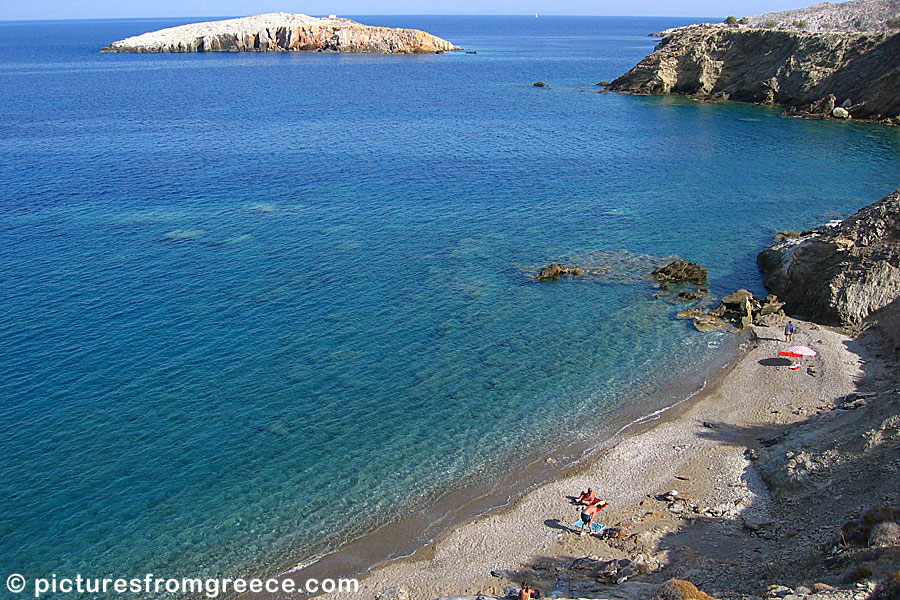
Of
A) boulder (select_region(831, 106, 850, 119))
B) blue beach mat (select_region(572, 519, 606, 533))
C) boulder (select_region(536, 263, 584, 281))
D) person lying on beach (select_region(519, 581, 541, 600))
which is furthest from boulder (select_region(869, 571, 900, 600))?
boulder (select_region(831, 106, 850, 119))

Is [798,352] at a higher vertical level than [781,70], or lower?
lower

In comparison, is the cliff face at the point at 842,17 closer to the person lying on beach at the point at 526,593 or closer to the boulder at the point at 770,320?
the boulder at the point at 770,320

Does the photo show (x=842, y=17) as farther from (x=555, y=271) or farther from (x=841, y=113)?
(x=555, y=271)

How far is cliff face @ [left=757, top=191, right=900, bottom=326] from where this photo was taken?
4991 cm

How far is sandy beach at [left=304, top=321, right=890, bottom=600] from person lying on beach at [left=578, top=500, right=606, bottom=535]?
1.57ft

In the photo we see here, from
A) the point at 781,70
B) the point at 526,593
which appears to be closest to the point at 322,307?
the point at 526,593

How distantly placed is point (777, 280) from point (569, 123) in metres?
74.3

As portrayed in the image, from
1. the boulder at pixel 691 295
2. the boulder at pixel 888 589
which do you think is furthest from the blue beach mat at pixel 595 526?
the boulder at pixel 691 295

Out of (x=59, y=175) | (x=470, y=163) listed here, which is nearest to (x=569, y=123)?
(x=470, y=163)

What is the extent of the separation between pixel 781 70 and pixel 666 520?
125631 mm

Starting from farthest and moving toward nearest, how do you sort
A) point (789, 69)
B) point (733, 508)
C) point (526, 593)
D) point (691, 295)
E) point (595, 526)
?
point (789, 69) → point (691, 295) → point (733, 508) → point (595, 526) → point (526, 593)

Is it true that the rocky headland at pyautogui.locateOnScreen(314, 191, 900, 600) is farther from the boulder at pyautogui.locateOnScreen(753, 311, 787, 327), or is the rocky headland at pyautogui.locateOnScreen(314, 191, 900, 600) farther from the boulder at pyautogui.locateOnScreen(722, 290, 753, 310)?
the boulder at pyautogui.locateOnScreen(722, 290, 753, 310)

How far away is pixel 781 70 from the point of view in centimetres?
13200

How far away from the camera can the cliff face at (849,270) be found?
49.9 metres
